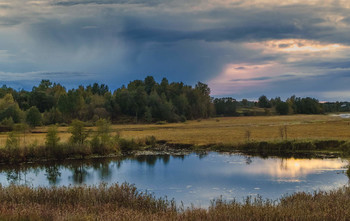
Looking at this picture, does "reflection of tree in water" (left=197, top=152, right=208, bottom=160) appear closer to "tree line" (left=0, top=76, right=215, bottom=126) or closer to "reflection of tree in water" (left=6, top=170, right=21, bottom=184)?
"reflection of tree in water" (left=6, top=170, right=21, bottom=184)

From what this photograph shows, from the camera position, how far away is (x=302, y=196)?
17.7 m

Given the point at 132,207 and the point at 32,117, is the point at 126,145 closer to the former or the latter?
the point at 132,207

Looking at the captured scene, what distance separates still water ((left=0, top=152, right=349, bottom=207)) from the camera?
2417cm

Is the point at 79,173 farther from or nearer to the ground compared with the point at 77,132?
nearer to the ground

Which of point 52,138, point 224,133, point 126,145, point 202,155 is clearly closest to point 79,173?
point 52,138

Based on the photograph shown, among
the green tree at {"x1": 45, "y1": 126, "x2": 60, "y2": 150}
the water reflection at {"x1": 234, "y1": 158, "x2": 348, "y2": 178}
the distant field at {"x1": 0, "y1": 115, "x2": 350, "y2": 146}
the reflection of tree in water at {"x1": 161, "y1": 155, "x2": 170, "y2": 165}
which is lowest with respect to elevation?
the water reflection at {"x1": 234, "y1": 158, "x2": 348, "y2": 178}

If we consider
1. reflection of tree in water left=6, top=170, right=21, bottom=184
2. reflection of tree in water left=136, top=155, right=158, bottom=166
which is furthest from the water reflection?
reflection of tree in water left=6, top=170, right=21, bottom=184

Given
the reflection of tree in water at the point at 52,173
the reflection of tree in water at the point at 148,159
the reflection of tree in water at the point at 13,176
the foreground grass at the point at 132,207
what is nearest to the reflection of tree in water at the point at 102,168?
the reflection of tree in water at the point at 52,173

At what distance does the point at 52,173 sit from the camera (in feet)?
109

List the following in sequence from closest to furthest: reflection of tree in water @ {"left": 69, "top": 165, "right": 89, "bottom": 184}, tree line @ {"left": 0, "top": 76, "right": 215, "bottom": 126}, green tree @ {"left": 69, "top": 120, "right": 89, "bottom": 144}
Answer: reflection of tree in water @ {"left": 69, "top": 165, "right": 89, "bottom": 184}, green tree @ {"left": 69, "top": 120, "right": 89, "bottom": 144}, tree line @ {"left": 0, "top": 76, "right": 215, "bottom": 126}

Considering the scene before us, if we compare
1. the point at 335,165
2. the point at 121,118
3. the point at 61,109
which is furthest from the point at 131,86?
the point at 335,165

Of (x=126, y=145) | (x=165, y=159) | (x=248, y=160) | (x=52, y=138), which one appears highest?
(x=52, y=138)

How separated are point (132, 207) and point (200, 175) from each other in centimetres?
1502

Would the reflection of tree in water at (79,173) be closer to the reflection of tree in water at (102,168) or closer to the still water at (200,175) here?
the still water at (200,175)
